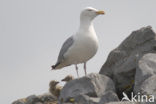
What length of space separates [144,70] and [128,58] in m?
2.26

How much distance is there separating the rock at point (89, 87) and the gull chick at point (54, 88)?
3.96m

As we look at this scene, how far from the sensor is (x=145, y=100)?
542 inches

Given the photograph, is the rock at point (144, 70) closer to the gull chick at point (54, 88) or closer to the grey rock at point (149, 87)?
the grey rock at point (149, 87)

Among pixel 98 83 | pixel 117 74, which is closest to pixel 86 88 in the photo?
pixel 98 83

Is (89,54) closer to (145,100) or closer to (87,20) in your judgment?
(87,20)

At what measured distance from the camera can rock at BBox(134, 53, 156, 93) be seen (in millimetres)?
15664

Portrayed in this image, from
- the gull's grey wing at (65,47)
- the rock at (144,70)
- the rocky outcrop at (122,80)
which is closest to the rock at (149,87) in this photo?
the rocky outcrop at (122,80)

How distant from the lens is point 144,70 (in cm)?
1583

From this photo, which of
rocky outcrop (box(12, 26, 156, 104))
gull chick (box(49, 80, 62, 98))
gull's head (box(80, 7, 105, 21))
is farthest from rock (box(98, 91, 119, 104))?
gull's head (box(80, 7, 105, 21))

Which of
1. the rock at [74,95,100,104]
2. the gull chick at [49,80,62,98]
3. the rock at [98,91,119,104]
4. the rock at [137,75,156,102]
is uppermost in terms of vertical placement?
the rock at [137,75,156,102]

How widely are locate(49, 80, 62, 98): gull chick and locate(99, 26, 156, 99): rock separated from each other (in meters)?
3.03

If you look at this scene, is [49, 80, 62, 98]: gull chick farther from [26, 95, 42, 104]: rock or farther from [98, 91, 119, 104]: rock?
[98, 91, 119, 104]: rock

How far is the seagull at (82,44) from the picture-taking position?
20672 mm

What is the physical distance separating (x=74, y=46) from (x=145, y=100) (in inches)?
293
